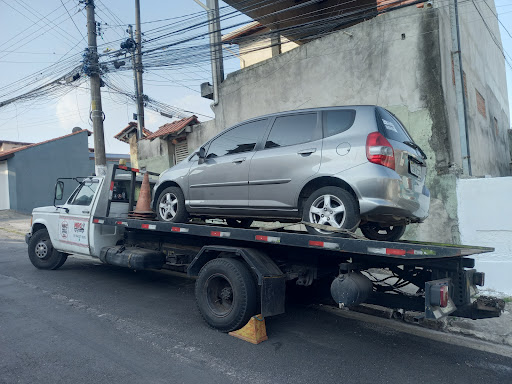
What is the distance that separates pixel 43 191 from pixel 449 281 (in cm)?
2432

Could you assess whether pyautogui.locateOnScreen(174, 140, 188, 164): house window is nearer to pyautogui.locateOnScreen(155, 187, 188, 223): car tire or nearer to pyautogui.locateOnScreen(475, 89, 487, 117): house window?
pyautogui.locateOnScreen(155, 187, 188, 223): car tire

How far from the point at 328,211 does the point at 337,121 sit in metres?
1.04

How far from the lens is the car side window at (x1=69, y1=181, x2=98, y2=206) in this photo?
6793 millimetres

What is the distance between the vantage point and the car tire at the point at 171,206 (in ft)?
17.6

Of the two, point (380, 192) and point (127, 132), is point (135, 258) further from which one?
point (127, 132)

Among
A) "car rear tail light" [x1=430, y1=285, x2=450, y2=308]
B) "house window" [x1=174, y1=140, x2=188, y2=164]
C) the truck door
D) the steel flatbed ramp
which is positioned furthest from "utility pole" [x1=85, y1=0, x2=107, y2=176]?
"car rear tail light" [x1=430, y1=285, x2=450, y2=308]

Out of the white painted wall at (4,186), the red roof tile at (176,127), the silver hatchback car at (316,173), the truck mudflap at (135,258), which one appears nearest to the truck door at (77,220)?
the truck mudflap at (135,258)

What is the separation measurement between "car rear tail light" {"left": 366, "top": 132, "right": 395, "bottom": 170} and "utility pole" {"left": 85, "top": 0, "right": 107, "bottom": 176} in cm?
992

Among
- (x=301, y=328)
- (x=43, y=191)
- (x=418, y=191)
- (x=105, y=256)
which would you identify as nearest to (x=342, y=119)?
(x=418, y=191)

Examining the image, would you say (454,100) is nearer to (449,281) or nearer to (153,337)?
(449,281)

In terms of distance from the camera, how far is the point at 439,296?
323cm

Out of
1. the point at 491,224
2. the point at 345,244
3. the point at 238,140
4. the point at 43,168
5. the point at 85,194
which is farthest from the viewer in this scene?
the point at 43,168

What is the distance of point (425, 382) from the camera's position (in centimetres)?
327

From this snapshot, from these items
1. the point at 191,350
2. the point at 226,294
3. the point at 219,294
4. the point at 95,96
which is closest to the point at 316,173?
the point at 226,294
